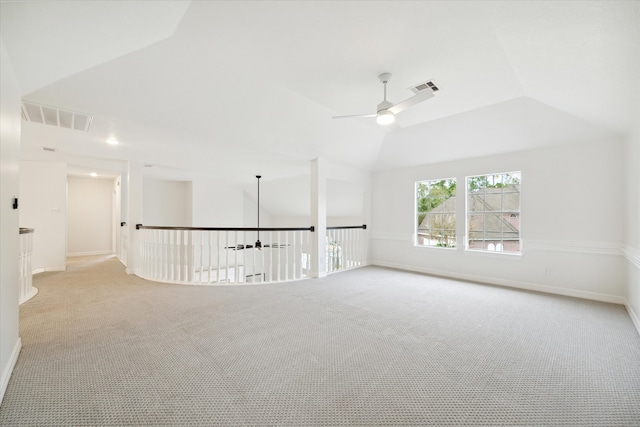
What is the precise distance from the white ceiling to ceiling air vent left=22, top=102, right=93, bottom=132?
128 millimetres

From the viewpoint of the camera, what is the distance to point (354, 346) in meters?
2.47

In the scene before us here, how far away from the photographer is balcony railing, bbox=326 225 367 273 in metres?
6.07

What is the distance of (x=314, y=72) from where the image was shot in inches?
123

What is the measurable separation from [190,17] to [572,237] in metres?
5.71

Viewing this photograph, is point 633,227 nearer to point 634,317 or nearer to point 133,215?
point 634,317

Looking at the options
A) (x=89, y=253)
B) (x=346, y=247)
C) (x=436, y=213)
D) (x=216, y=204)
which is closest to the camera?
(x=436, y=213)

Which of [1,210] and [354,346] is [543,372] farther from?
[1,210]

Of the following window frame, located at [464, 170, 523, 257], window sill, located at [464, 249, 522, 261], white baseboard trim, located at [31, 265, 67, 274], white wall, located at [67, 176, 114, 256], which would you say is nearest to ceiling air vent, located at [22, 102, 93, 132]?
white baseboard trim, located at [31, 265, 67, 274]

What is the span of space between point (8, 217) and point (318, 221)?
397 centimetres

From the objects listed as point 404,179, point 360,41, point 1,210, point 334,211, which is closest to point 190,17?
point 360,41

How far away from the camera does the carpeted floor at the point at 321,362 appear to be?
1636mm

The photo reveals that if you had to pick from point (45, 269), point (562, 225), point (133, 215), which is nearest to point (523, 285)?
point (562, 225)

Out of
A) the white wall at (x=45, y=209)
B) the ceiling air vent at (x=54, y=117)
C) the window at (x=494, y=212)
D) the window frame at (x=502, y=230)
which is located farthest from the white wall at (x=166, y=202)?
the window at (x=494, y=212)

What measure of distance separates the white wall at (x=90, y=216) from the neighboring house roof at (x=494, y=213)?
9810 mm
